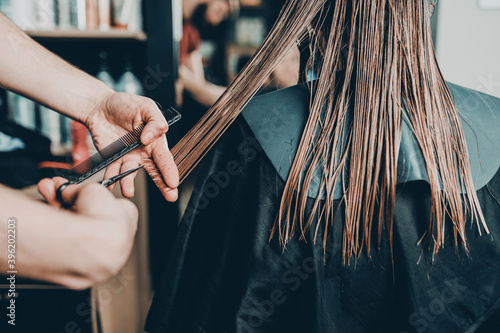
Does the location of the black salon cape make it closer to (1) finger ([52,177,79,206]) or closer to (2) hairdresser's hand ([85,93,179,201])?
(2) hairdresser's hand ([85,93,179,201])

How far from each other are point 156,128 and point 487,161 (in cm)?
70

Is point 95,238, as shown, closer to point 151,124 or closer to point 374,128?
point 151,124

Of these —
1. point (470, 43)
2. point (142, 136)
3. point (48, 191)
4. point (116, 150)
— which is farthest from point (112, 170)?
point (470, 43)

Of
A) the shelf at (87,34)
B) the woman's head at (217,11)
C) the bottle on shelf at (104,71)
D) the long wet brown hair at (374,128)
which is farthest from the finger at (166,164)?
the woman's head at (217,11)

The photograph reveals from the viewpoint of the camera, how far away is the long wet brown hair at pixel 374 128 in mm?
667

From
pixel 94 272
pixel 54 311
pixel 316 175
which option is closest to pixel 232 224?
pixel 316 175

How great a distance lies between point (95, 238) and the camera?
0.41m

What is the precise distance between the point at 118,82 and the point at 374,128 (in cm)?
129

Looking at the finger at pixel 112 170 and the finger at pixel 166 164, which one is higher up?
the finger at pixel 166 164

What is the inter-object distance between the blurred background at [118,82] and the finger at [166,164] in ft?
1.98

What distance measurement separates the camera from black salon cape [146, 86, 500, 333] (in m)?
0.69

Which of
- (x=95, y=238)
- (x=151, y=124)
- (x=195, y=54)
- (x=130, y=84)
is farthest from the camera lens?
(x=195, y=54)

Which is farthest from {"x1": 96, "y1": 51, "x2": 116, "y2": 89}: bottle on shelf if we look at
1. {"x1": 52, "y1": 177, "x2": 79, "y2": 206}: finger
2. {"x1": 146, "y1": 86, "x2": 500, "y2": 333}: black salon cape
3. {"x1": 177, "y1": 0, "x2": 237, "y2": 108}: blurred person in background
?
{"x1": 52, "y1": 177, "x2": 79, "y2": 206}: finger

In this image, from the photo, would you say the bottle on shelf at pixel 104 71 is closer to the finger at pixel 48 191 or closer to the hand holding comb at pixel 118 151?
the hand holding comb at pixel 118 151
